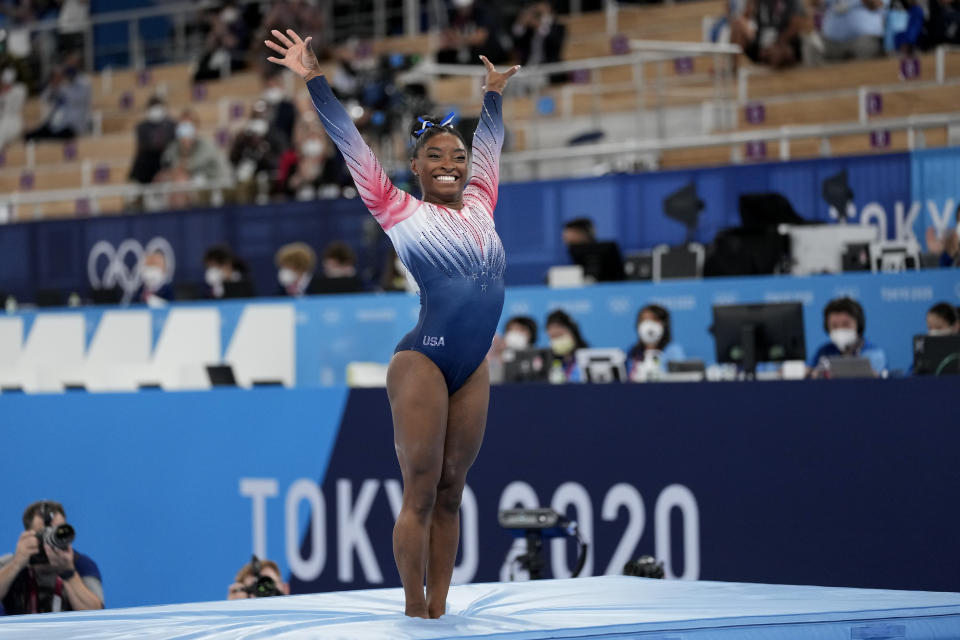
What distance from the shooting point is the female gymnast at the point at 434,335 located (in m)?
4.29

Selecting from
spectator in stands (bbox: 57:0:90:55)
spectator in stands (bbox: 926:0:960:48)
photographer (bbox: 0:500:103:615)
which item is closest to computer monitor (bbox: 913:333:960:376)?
photographer (bbox: 0:500:103:615)

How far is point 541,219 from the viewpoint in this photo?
420 inches

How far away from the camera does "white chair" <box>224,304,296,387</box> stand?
10742 millimetres

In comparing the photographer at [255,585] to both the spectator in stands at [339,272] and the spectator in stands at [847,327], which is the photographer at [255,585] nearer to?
the spectator in stands at [847,327]

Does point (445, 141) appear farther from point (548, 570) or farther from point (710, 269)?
point (710, 269)

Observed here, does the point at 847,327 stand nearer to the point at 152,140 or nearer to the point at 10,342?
the point at 10,342

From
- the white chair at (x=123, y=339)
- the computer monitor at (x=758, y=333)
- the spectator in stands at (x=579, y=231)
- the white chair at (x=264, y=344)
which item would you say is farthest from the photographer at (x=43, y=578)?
the white chair at (x=123, y=339)

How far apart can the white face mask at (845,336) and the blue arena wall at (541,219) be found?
1.50 m

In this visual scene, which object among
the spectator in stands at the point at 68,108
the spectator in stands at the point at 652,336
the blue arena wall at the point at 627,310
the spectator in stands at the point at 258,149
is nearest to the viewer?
the blue arena wall at the point at 627,310

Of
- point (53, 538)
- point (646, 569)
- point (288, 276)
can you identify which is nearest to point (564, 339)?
point (288, 276)

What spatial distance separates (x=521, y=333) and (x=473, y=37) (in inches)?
205

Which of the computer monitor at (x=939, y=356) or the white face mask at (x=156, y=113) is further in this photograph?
the white face mask at (x=156, y=113)

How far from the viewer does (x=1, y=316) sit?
12.2 metres

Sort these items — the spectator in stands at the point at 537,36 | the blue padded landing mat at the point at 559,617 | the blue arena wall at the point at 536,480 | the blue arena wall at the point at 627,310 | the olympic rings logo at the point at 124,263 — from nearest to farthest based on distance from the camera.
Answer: the blue padded landing mat at the point at 559,617 < the blue arena wall at the point at 536,480 < the blue arena wall at the point at 627,310 < the olympic rings logo at the point at 124,263 < the spectator in stands at the point at 537,36
